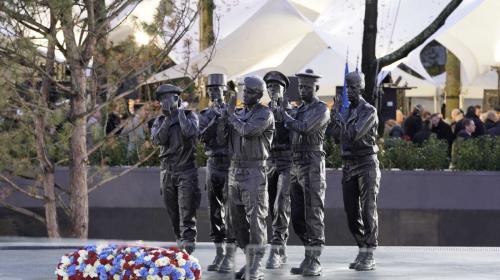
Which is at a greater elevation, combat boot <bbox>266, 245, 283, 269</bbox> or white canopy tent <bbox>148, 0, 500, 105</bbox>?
Answer: white canopy tent <bbox>148, 0, 500, 105</bbox>

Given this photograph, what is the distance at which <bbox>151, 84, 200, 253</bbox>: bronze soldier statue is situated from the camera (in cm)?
1568

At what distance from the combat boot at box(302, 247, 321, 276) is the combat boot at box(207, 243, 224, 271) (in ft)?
2.70

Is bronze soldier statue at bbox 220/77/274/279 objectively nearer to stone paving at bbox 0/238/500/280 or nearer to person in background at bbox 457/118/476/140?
stone paving at bbox 0/238/500/280

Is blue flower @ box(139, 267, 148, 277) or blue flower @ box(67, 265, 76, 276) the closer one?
blue flower @ box(139, 267, 148, 277)

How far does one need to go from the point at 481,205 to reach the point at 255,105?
27.3 ft

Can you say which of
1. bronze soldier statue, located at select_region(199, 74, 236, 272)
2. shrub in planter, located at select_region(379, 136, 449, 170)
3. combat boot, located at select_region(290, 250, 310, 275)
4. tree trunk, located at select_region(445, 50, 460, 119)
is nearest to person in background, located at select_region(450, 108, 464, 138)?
shrub in planter, located at select_region(379, 136, 449, 170)

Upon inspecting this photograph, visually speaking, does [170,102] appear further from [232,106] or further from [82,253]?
[82,253]

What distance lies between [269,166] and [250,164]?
1267mm

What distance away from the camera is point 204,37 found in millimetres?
25172

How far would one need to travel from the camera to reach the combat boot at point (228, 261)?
12.9 m

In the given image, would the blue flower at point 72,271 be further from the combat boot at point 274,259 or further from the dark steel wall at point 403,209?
the dark steel wall at point 403,209

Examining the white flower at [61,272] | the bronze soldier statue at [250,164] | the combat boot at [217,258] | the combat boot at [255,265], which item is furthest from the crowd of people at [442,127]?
the white flower at [61,272]

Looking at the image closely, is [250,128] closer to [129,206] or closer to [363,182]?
[363,182]

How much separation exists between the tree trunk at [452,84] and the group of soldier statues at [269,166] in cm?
1833
